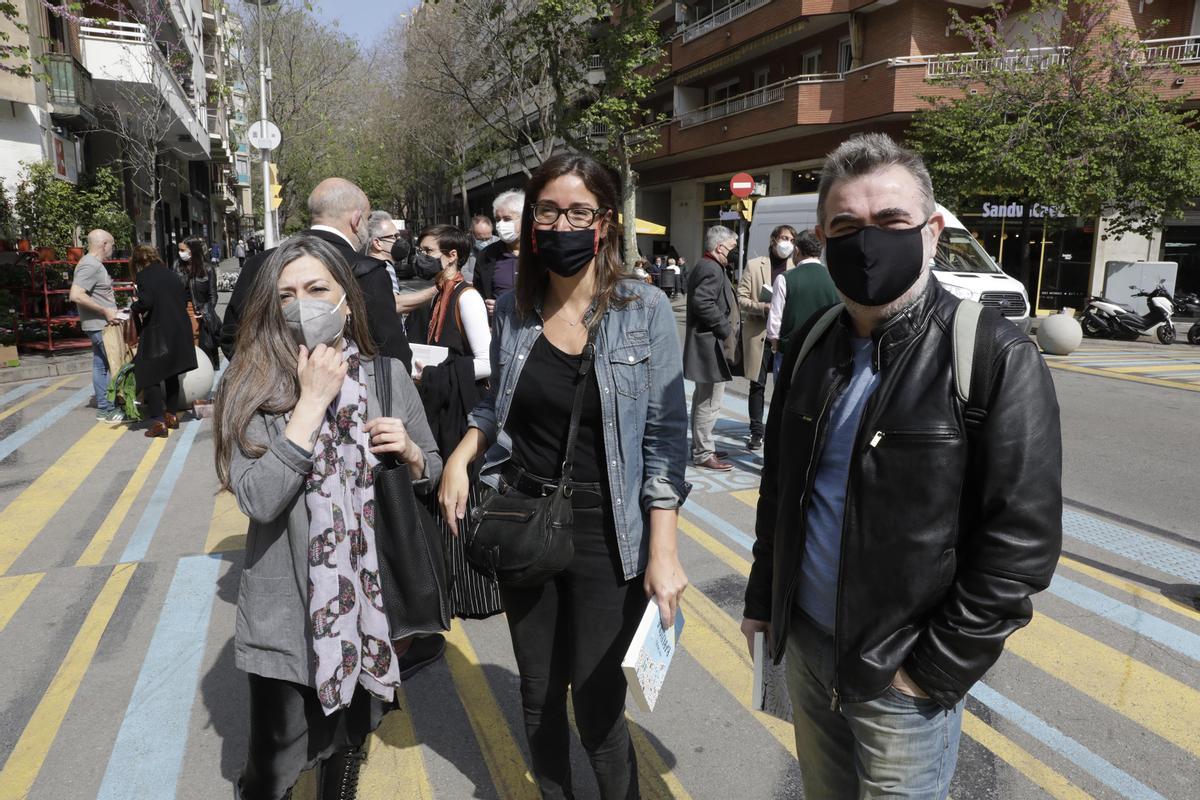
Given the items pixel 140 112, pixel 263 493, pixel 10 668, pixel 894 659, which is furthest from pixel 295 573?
pixel 140 112

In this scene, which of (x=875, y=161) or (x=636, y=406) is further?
(x=636, y=406)

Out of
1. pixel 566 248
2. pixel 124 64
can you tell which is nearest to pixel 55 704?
pixel 566 248

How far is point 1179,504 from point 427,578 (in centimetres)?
612

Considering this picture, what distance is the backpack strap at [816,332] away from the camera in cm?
192

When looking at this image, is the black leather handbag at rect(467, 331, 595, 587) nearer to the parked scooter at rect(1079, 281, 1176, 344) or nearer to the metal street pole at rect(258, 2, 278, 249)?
the metal street pole at rect(258, 2, 278, 249)

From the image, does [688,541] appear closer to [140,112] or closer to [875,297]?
[875,297]

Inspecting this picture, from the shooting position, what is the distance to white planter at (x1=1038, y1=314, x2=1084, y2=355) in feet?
47.5

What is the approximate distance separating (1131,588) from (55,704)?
209 inches

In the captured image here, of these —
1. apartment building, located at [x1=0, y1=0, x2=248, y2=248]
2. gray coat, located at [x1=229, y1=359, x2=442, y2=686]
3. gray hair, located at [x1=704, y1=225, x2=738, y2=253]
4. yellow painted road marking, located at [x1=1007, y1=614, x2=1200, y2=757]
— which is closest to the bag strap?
gray coat, located at [x1=229, y1=359, x2=442, y2=686]

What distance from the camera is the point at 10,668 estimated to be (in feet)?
11.9

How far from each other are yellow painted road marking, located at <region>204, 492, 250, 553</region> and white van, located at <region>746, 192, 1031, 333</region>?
464 inches

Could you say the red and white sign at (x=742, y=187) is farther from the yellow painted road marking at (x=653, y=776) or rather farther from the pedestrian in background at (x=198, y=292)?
the yellow painted road marking at (x=653, y=776)

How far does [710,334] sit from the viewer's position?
6.59 meters

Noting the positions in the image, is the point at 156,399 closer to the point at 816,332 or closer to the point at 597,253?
the point at 597,253
